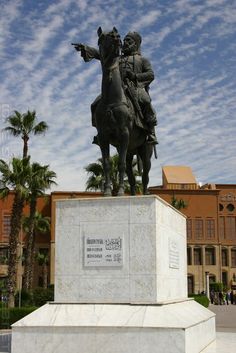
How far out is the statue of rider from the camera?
10648mm

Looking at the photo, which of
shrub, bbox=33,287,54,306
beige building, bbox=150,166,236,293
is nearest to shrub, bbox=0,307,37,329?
shrub, bbox=33,287,54,306

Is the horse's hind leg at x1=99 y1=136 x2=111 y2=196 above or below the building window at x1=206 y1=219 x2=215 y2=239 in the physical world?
below

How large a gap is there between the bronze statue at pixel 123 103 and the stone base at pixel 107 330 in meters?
2.22

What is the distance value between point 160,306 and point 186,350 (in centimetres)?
85

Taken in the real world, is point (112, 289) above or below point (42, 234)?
below

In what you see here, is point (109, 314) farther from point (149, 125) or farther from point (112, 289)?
point (149, 125)

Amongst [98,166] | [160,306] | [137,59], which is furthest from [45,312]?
[98,166]

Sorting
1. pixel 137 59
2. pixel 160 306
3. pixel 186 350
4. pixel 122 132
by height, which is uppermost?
pixel 137 59

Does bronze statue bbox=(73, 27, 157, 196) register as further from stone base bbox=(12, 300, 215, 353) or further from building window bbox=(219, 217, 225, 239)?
building window bbox=(219, 217, 225, 239)

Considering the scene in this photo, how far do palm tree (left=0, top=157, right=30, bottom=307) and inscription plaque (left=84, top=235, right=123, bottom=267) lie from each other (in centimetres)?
1811

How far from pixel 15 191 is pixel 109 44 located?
20106 millimetres

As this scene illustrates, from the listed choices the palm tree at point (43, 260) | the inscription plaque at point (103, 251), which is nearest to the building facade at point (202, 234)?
the palm tree at point (43, 260)

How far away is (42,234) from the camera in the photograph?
58656 mm

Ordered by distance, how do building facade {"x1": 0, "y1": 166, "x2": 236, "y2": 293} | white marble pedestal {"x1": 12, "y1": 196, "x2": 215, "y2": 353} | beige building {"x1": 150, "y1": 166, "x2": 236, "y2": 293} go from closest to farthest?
1. white marble pedestal {"x1": 12, "y1": 196, "x2": 215, "y2": 353}
2. building facade {"x1": 0, "y1": 166, "x2": 236, "y2": 293}
3. beige building {"x1": 150, "y1": 166, "x2": 236, "y2": 293}
